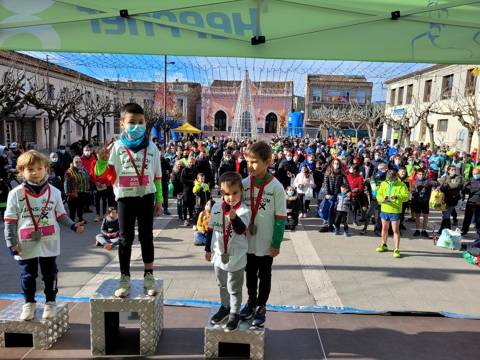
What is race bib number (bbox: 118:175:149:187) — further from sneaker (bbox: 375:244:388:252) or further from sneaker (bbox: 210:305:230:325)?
sneaker (bbox: 375:244:388:252)

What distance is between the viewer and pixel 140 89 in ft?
133

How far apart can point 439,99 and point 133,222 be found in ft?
90.8

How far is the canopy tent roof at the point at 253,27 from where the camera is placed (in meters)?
2.83

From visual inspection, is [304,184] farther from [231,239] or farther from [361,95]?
[361,95]

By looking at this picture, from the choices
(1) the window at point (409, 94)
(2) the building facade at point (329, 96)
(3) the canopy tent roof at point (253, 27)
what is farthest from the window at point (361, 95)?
(3) the canopy tent roof at point (253, 27)

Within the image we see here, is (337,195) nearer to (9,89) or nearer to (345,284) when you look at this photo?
(345,284)

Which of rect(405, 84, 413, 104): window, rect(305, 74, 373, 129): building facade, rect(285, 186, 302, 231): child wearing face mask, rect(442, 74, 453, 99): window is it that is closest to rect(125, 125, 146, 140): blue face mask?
rect(285, 186, 302, 231): child wearing face mask

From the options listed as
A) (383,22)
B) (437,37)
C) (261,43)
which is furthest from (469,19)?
(261,43)

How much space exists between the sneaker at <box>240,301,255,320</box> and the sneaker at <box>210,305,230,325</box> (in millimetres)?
141

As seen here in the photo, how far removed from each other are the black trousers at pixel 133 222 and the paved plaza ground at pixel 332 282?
94 centimetres

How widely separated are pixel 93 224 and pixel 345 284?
6.18m

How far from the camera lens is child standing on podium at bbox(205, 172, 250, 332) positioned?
3.21 metres

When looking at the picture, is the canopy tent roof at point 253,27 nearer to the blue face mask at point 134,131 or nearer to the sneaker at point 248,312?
the blue face mask at point 134,131

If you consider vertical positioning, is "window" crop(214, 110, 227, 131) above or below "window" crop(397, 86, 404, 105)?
below
